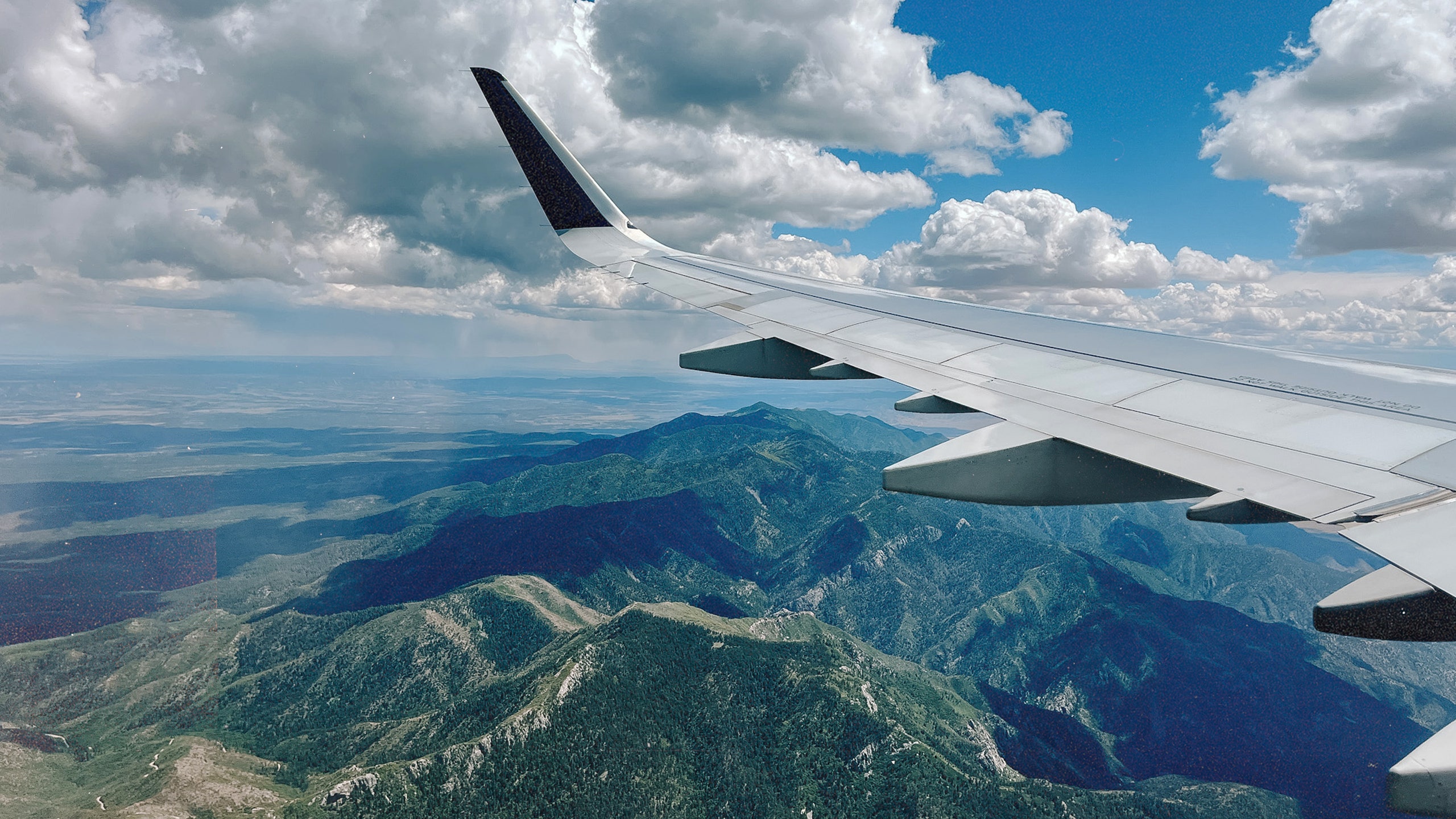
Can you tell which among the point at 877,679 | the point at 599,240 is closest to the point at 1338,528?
the point at 599,240

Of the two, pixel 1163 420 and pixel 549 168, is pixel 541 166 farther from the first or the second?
pixel 1163 420

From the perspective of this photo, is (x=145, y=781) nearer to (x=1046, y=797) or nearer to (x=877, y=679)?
(x=877, y=679)

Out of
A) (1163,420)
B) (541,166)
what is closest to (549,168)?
(541,166)

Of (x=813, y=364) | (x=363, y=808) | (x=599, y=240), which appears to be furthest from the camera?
(x=363, y=808)

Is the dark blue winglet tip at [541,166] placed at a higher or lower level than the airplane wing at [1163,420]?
higher

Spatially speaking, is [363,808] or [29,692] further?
[29,692]
